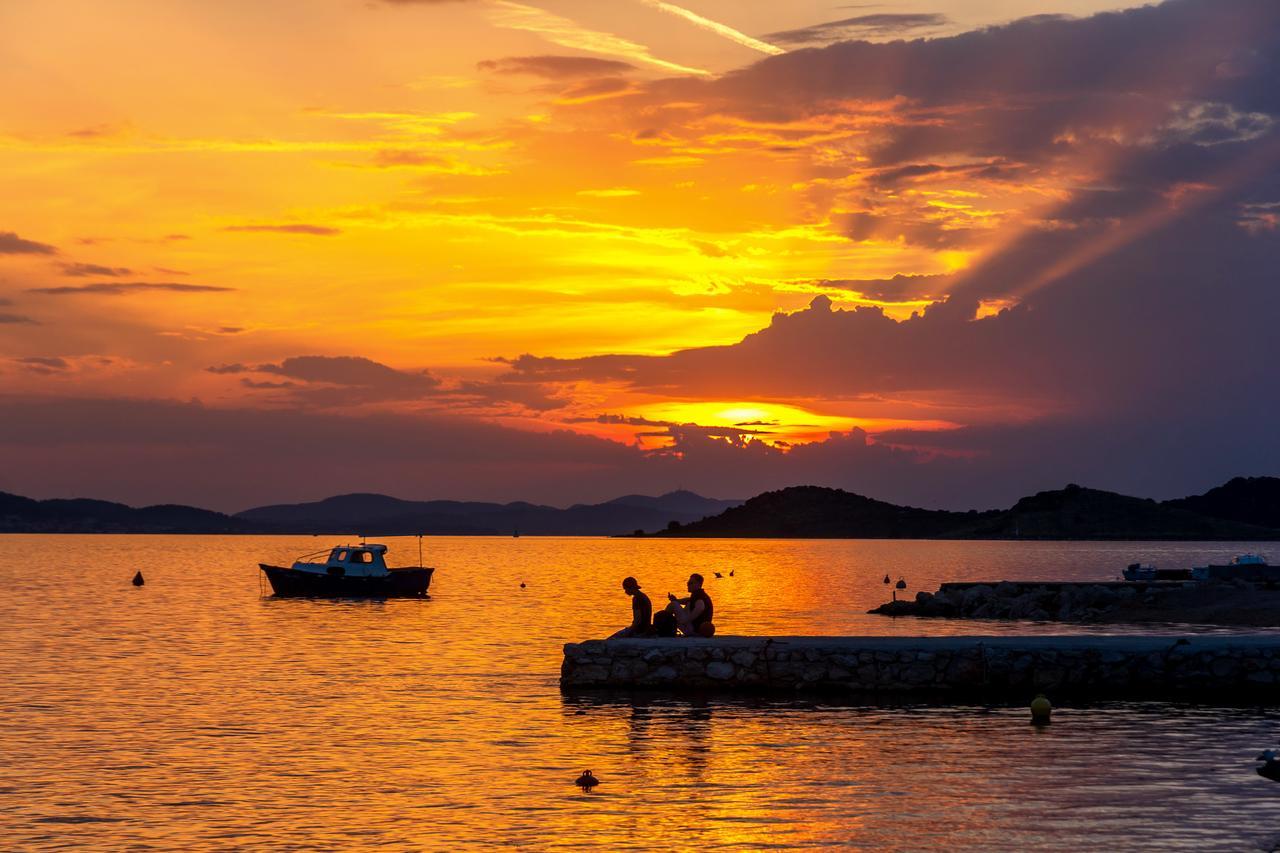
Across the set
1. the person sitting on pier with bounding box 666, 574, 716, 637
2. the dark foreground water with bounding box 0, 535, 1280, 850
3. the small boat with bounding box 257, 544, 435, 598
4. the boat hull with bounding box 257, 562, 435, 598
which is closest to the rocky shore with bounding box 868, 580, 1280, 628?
the boat hull with bounding box 257, 562, 435, 598

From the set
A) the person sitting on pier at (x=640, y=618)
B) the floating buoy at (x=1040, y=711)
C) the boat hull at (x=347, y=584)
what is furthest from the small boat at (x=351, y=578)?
the floating buoy at (x=1040, y=711)

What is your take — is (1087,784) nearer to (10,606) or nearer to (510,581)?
(10,606)

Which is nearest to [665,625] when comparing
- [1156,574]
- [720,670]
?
[720,670]

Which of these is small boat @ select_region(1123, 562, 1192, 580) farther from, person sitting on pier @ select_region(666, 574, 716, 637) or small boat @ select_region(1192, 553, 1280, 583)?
person sitting on pier @ select_region(666, 574, 716, 637)

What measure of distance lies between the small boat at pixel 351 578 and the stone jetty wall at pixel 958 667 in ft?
174

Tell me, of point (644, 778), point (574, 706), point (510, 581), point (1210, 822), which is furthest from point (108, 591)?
point (1210, 822)

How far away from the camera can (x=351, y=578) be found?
84875 mm

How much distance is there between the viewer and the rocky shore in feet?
208

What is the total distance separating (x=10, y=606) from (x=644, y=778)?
70.8 metres

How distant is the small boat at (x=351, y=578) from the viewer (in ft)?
279

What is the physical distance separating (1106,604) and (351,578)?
4311 cm

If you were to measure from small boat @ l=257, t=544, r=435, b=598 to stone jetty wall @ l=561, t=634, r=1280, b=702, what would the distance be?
52970 mm

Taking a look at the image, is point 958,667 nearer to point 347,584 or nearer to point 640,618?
point 640,618

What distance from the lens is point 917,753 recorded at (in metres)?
24.2
